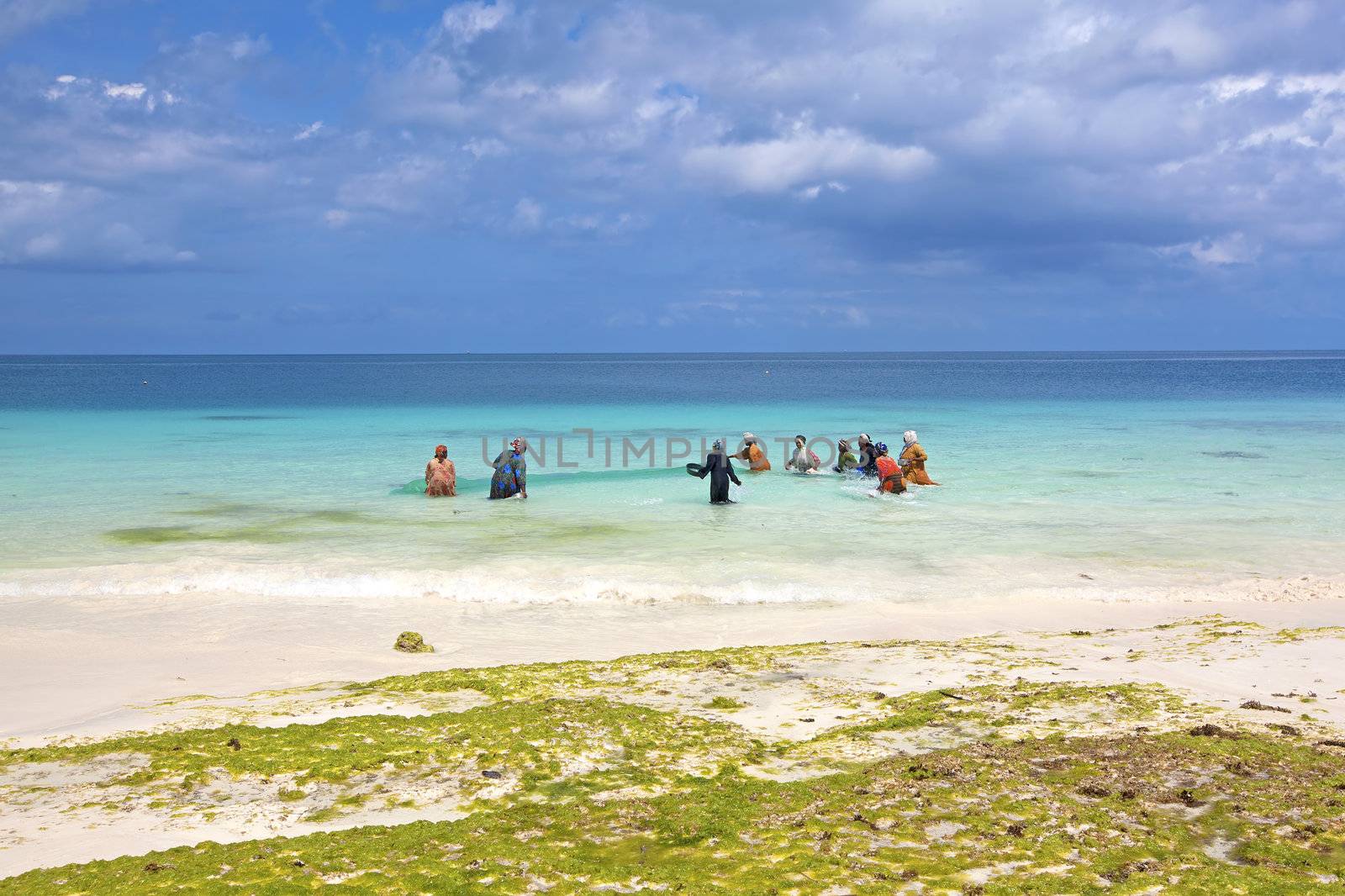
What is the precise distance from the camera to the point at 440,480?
21.8 metres

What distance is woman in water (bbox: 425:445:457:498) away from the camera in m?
21.8

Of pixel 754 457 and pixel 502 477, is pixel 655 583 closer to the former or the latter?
pixel 502 477

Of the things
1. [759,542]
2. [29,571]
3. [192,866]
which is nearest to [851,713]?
[192,866]

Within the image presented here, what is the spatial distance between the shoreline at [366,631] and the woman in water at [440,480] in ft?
30.4

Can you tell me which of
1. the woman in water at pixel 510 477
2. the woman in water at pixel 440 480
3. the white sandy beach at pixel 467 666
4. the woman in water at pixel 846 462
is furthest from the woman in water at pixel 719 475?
the white sandy beach at pixel 467 666

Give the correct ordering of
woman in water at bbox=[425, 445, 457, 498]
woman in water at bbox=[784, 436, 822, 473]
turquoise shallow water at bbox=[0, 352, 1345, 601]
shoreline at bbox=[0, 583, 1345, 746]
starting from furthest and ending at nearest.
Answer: woman in water at bbox=[784, 436, 822, 473]
woman in water at bbox=[425, 445, 457, 498]
turquoise shallow water at bbox=[0, 352, 1345, 601]
shoreline at bbox=[0, 583, 1345, 746]

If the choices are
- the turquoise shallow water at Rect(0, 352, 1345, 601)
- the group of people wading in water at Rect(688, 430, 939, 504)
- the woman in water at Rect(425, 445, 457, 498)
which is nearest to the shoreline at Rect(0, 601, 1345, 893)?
the turquoise shallow water at Rect(0, 352, 1345, 601)

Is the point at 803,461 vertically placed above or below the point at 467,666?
above

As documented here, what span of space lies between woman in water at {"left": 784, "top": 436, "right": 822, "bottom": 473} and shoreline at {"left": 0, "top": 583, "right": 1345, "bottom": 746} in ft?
43.6

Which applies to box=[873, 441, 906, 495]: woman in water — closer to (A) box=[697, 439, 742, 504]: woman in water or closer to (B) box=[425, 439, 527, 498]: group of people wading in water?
(A) box=[697, 439, 742, 504]: woman in water

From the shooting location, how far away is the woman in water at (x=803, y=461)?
25594 mm

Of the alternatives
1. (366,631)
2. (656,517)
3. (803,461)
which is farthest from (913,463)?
(366,631)

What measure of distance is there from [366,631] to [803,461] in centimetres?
1669

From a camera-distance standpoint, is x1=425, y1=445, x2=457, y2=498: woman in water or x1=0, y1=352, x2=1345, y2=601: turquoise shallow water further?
x1=425, y1=445, x2=457, y2=498: woman in water
